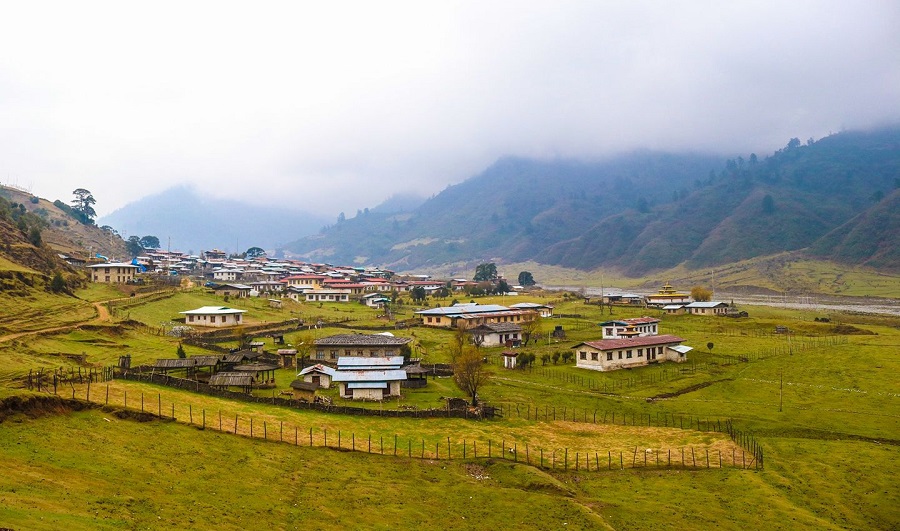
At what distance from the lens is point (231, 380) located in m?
48.3

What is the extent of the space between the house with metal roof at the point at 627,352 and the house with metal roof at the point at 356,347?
21296 mm

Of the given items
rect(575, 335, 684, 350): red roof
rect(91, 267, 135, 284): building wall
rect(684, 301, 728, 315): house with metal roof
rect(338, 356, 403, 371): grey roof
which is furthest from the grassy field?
rect(684, 301, 728, 315): house with metal roof

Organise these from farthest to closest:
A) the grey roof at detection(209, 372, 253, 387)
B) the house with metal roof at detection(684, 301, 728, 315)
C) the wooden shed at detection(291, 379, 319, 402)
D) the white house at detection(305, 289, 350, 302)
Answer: the white house at detection(305, 289, 350, 302)
the house with metal roof at detection(684, 301, 728, 315)
the wooden shed at detection(291, 379, 319, 402)
the grey roof at detection(209, 372, 253, 387)

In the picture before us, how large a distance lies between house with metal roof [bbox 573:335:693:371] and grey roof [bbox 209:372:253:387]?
124 feet

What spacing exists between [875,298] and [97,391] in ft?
588

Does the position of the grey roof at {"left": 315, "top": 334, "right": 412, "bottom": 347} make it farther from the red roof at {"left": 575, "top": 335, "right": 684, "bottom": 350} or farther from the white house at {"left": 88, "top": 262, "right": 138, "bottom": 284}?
the white house at {"left": 88, "top": 262, "right": 138, "bottom": 284}

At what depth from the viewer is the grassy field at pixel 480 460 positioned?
2500cm

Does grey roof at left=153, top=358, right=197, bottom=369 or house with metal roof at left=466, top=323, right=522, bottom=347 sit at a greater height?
grey roof at left=153, top=358, right=197, bottom=369

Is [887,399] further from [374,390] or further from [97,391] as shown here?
[97,391]

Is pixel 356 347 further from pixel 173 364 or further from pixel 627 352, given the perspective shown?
pixel 627 352

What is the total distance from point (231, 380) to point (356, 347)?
70.8 ft

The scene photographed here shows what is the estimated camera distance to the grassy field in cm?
2500

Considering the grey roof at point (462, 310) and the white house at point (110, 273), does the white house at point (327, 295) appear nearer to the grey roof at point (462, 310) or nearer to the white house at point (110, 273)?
the grey roof at point (462, 310)

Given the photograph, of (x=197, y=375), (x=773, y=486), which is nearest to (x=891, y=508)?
(x=773, y=486)
